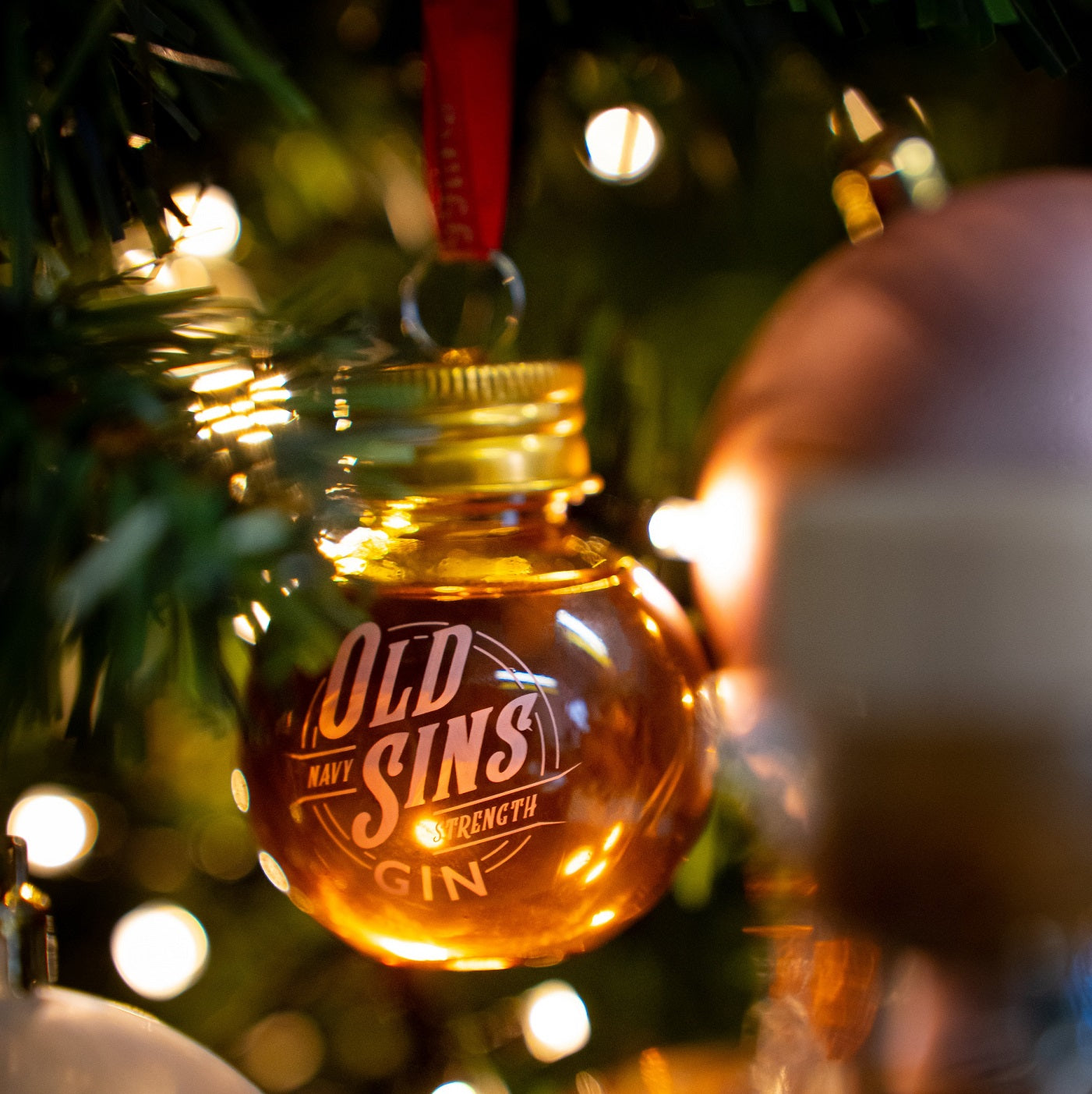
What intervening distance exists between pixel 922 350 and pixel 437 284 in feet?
0.44

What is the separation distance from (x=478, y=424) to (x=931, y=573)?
0.38 ft

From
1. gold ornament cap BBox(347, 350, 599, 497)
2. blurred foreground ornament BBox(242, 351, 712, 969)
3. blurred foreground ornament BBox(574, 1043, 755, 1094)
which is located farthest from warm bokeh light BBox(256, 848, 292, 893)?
blurred foreground ornament BBox(574, 1043, 755, 1094)

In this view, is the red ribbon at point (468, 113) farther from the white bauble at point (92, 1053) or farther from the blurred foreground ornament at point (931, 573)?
the white bauble at point (92, 1053)

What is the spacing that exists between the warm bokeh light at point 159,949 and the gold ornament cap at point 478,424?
409 mm

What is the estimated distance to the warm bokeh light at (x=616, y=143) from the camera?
465 mm

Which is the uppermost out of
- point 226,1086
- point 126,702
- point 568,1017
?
point 126,702

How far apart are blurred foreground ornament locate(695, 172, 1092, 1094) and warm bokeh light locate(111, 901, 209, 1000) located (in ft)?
1.31

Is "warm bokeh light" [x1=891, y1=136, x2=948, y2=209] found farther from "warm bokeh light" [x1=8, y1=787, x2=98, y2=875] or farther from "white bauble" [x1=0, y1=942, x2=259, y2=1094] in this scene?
"warm bokeh light" [x1=8, y1=787, x2=98, y2=875]

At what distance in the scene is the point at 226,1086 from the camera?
27cm

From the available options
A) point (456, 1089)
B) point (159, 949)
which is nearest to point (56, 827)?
point (159, 949)

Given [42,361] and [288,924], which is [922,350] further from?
[288,924]

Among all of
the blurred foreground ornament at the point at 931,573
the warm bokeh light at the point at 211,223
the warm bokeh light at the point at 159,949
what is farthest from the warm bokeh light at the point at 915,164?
the warm bokeh light at the point at 159,949

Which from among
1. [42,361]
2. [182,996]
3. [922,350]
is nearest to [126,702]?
[42,361]

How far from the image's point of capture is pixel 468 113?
29cm
